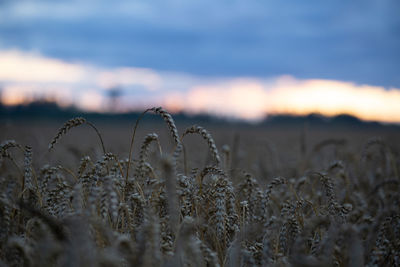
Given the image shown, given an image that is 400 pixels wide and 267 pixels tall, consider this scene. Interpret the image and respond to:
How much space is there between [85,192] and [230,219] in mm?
1051

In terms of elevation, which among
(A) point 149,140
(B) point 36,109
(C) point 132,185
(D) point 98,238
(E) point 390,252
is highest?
(B) point 36,109

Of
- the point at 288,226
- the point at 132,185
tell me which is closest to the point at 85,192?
the point at 132,185

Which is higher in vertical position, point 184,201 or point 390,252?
point 184,201

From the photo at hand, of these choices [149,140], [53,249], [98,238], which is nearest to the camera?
[53,249]

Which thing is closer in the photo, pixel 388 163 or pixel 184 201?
pixel 184 201

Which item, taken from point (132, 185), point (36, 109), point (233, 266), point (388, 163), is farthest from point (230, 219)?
point (36, 109)

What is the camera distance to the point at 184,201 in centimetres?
224

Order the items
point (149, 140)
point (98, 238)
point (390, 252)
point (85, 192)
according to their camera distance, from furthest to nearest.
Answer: point (85, 192) < point (390, 252) < point (149, 140) < point (98, 238)

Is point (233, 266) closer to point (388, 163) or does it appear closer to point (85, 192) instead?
point (85, 192)

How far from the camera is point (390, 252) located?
7.08 ft

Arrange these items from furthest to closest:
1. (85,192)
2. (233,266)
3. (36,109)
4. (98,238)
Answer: (36,109)
(85,192)
(233,266)
(98,238)

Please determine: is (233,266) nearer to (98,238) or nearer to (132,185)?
(98,238)

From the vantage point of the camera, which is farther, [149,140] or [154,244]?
[149,140]

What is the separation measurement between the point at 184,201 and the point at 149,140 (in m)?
0.54
